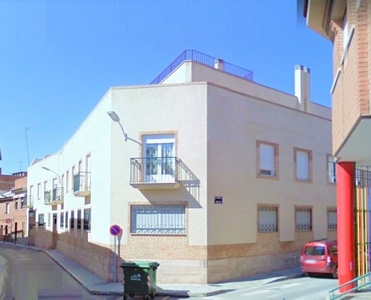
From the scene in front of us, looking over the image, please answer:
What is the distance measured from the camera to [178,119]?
717 inches

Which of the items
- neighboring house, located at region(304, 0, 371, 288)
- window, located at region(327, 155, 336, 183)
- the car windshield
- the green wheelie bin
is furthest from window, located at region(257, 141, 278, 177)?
neighboring house, located at region(304, 0, 371, 288)

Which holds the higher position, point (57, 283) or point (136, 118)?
point (136, 118)

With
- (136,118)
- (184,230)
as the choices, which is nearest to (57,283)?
(184,230)

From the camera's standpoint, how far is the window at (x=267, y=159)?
19.9 metres

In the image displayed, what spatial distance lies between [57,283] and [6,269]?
6499 mm

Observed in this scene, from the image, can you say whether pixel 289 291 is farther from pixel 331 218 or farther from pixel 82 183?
pixel 82 183

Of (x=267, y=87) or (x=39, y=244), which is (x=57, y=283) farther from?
(x=39, y=244)

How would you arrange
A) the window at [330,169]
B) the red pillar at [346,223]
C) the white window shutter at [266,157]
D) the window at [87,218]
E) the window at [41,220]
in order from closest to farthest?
1. the red pillar at [346,223]
2. the white window shutter at [266,157]
3. the window at [87,218]
4. the window at [330,169]
5. the window at [41,220]

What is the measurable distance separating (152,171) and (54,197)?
59.7 ft

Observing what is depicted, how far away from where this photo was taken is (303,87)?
27.6 meters

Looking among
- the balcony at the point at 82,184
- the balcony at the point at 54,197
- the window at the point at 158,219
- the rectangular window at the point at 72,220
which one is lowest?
the rectangular window at the point at 72,220

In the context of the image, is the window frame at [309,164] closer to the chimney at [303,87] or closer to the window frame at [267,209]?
the window frame at [267,209]

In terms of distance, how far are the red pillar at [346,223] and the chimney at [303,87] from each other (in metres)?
17.3

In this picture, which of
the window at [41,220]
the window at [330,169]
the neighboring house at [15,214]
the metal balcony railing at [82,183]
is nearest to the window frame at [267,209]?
the window at [330,169]
